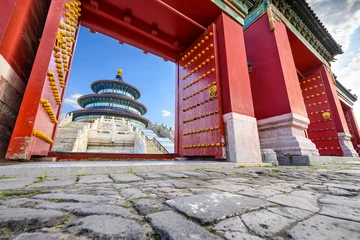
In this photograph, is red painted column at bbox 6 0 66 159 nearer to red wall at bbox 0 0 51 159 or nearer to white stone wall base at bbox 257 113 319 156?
red wall at bbox 0 0 51 159

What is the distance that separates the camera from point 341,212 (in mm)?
664

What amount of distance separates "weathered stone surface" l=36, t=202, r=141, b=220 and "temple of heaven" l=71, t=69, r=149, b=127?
26554 millimetres

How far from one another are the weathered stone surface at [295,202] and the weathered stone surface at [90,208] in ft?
2.26

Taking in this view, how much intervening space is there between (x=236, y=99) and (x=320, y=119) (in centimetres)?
515

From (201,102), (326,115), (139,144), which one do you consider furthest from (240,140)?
(139,144)

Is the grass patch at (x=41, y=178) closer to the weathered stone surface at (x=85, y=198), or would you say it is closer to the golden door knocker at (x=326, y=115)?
the weathered stone surface at (x=85, y=198)

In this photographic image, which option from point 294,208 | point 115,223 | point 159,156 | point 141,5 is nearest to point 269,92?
point 159,156

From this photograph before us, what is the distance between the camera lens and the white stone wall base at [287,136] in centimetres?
347

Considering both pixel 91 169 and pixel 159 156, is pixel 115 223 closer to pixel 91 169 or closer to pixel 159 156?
pixel 91 169

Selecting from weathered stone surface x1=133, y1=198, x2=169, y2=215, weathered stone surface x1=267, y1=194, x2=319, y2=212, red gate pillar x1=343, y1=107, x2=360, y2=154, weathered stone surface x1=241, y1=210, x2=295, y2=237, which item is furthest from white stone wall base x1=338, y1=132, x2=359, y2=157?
weathered stone surface x1=133, y1=198, x2=169, y2=215

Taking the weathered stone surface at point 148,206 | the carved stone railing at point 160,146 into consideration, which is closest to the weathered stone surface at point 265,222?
the weathered stone surface at point 148,206

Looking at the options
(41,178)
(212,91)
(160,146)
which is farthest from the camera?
(160,146)

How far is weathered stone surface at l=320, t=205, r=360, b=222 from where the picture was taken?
2.00 ft

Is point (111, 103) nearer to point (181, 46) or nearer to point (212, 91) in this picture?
point (181, 46)
